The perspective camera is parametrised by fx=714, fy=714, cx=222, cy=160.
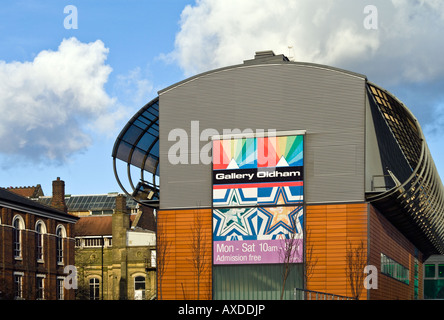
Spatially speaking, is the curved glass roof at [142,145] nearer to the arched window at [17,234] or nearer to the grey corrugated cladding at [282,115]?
the grey corrugated cladding at [282,115]

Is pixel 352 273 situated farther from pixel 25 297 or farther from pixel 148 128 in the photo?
pixel 25 297

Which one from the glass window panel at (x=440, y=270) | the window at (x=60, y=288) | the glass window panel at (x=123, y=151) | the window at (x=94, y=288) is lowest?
the window at (x=94, y=288)

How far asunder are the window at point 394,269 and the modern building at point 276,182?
437mm

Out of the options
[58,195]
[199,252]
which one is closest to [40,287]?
[58,195]

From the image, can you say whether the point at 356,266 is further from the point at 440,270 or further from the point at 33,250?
the point at 440,270

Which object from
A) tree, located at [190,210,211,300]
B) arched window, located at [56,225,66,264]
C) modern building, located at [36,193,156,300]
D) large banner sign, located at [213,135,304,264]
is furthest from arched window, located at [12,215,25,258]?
modern building, located at [36,193,156,300]

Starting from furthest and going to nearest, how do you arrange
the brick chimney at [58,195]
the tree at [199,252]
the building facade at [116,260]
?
the building facade at [116,260] < the brick chimney at [58,195] < the tree at [199,252]

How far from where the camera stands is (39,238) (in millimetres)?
68125

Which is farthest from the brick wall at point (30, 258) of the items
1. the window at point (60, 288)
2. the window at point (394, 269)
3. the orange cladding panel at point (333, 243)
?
the window at point (394, 269)

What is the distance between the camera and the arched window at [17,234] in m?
63.1

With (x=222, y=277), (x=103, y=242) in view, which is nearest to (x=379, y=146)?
(x=222, y=277)

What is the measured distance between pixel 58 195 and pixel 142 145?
92.4 feet
